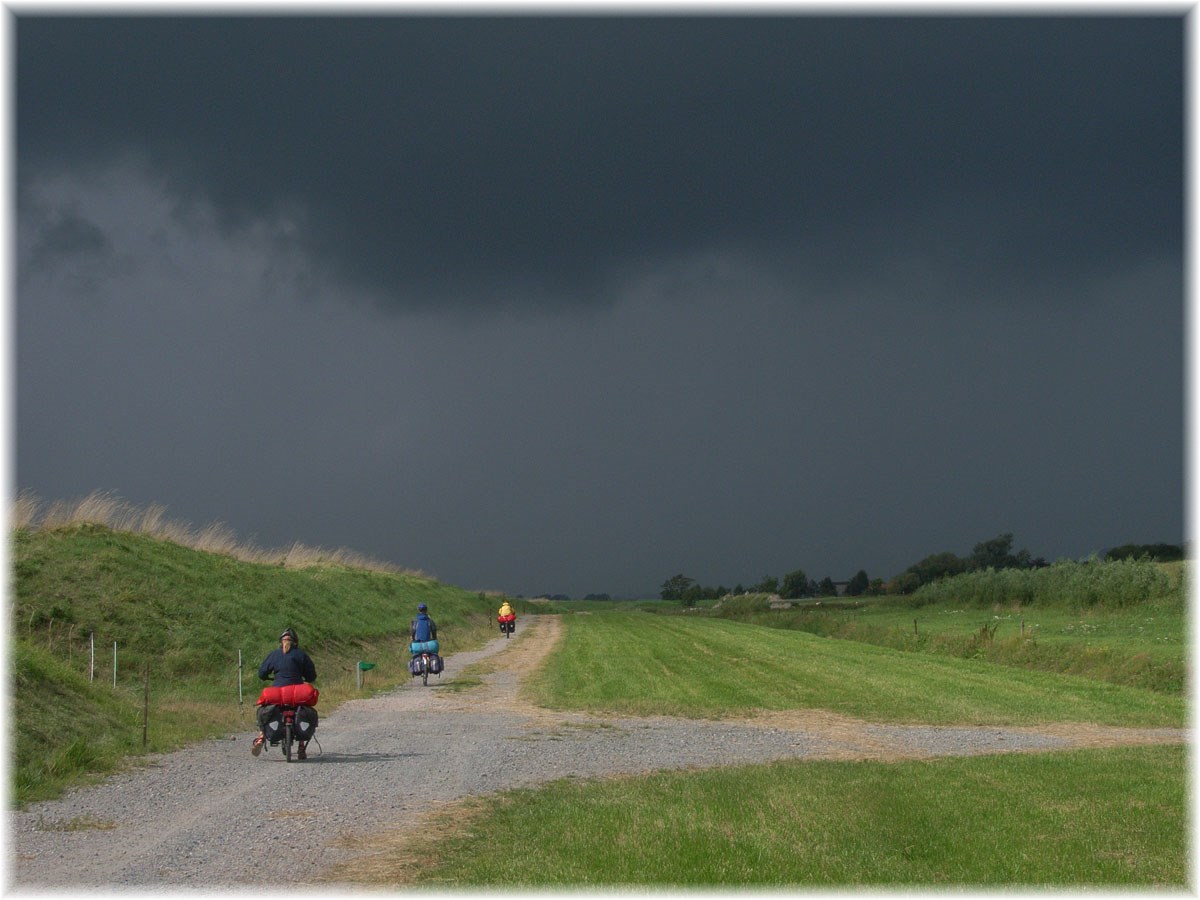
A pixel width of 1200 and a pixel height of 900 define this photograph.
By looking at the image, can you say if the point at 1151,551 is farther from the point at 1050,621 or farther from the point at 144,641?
the point at 144,641

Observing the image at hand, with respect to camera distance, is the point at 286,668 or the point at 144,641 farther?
the point at 144,641

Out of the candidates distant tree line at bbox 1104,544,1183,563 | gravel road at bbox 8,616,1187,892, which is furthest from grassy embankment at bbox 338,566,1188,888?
distant tree line at bbox 1104,544,1183,563

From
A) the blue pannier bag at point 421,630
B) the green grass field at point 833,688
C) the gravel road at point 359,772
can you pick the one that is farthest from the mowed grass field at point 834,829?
the blue pannier bag at point 421,630

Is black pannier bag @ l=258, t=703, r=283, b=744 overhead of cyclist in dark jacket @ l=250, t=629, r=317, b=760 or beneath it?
beneath

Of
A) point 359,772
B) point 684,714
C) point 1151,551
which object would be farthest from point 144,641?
point 1151,551

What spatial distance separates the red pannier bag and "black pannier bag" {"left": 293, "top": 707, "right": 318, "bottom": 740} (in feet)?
0.37

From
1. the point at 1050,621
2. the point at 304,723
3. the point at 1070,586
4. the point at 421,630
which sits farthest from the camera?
the point at 1070,586

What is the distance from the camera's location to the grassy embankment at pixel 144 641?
16688 millimetres

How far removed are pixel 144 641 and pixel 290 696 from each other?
43.3ft

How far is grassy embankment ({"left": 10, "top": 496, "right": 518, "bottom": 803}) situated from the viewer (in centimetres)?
1669

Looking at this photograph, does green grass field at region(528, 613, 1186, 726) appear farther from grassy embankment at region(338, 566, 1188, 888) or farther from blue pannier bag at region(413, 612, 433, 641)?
grassy embankment at region(338, 566, 1188, 888)

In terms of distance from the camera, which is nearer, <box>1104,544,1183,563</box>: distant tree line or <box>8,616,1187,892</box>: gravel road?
<box>8,616,1187,892</box>: gravel road

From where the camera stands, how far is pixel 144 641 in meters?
27.7

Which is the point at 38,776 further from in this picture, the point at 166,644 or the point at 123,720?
the point at 166,644
